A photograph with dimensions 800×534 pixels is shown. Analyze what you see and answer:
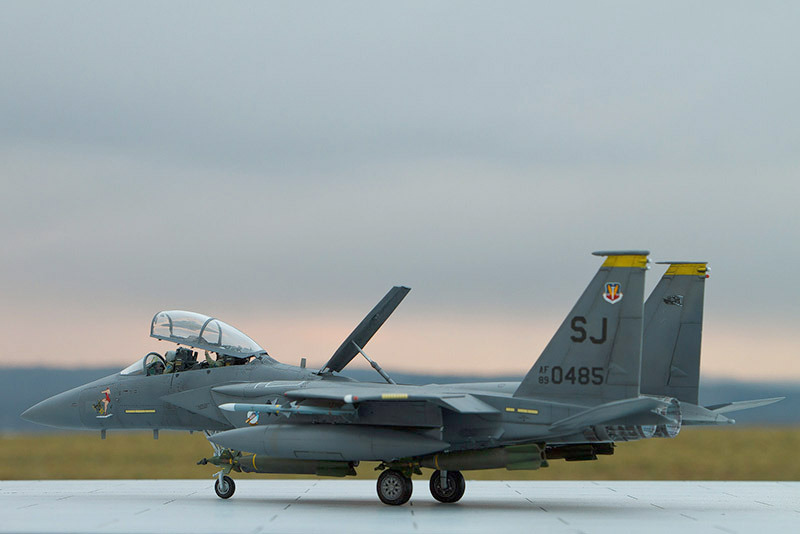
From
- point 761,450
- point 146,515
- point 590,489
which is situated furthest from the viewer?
point 761,450

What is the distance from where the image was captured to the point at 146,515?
48.3ft

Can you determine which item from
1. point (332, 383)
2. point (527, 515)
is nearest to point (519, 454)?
point (527, 515)

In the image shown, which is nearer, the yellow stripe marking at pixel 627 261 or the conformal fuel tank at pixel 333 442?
the yellow stripe marking at pixel 627 261

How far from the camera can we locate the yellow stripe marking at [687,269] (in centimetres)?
1897

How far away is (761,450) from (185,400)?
16470mm

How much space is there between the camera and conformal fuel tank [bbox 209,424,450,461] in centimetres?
1597

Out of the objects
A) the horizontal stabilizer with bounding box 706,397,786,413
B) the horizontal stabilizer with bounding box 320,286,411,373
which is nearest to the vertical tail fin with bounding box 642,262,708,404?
the horizontal stabilizer with bounding box 706,397,786,413

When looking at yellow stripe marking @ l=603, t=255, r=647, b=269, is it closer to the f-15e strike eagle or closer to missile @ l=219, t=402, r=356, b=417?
the f-15e strike eagle

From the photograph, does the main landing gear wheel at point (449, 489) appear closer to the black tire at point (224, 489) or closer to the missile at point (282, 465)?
the missile at point (282, 465)

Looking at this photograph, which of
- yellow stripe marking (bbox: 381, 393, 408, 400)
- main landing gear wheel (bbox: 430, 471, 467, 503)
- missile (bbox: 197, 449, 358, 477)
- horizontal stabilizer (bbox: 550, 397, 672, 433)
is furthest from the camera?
main landing gear wheel (bbox: 430, 471, 467, 503)

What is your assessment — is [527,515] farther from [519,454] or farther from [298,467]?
[298,467]

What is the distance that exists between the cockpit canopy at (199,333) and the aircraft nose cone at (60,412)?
236 cm

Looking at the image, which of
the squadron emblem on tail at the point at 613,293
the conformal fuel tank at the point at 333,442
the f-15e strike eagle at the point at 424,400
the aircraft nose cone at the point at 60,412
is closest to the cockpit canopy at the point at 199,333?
the f-15e strike eagle at the point at 424,400

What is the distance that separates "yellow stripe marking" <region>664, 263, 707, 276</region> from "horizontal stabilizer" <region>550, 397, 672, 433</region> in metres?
4.68
